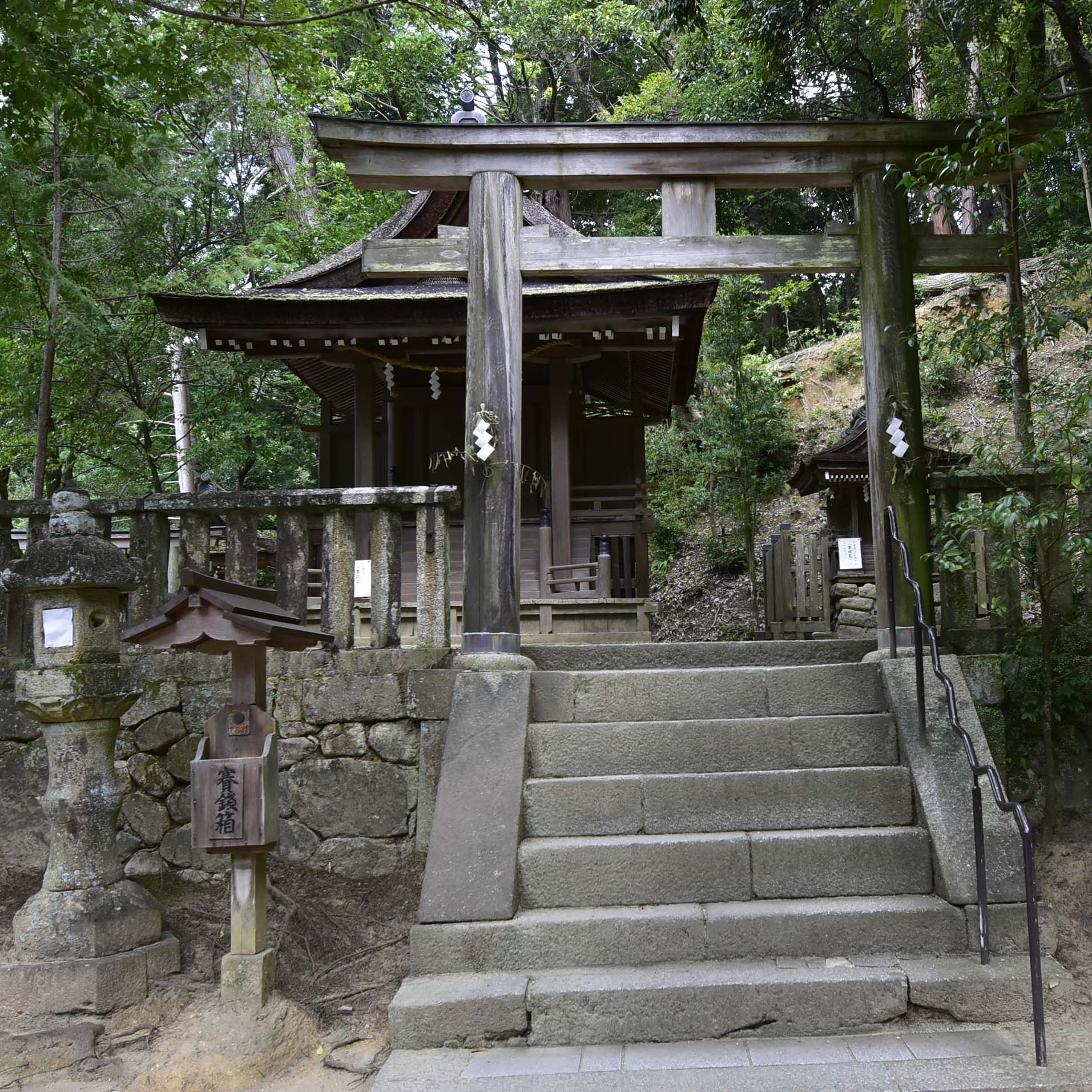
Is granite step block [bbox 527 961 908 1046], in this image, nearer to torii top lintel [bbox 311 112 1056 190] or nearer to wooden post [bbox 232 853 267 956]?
wooden post [bbox 232 853 267 956]

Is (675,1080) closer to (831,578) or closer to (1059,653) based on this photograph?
(1059,653)

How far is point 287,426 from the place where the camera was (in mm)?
16719

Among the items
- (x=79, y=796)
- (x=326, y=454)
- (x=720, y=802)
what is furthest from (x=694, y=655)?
(x=326, y=454)

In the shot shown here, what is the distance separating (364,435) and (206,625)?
7250 millimetres

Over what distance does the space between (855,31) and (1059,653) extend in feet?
28.4

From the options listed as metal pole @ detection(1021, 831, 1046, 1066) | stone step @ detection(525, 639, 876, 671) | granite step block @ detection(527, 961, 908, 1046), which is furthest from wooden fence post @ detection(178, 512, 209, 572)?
metal pole @ detection(1021, 831, 1046, 1066)

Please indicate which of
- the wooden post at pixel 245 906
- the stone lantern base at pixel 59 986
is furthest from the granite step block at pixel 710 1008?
the stone lantern base at pixel 59 986

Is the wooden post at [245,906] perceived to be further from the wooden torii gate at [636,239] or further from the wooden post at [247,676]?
the wooden torii gate at [636,239]

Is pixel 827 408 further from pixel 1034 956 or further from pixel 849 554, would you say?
pixel 1034 956

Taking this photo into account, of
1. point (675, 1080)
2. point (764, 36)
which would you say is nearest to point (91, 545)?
point (675, 1080)

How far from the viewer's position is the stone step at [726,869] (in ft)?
13.5

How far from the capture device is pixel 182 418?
13.4 metres

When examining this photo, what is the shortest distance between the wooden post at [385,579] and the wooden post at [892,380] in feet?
9.26

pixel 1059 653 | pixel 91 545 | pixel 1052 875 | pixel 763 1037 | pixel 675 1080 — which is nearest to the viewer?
pixel 675 1080
